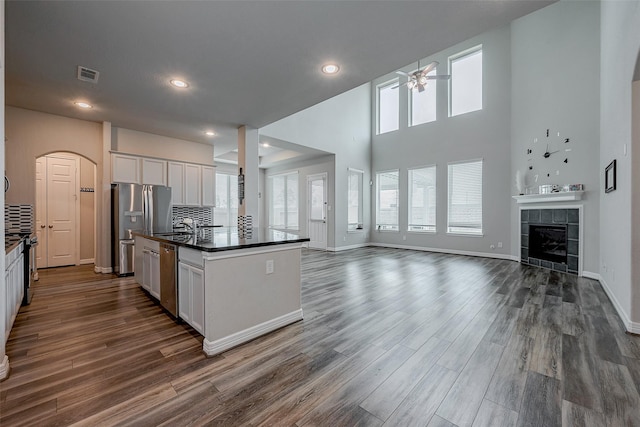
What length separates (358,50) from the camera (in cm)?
279

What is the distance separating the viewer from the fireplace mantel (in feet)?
16.1

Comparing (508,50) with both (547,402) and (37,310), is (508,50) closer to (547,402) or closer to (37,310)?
(547,402)

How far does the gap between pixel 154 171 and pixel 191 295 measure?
4281 mm

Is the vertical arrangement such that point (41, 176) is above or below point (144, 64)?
below

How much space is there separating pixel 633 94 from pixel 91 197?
880cm

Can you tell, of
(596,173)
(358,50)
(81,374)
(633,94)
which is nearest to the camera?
(81,374)

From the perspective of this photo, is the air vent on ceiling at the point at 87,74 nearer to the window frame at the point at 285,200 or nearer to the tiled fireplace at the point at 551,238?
the window frame at the point at 285,200

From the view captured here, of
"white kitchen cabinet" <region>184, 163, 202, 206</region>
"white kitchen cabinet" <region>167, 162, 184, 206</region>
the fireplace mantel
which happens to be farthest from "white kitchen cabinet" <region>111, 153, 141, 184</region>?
the fireplace mantel

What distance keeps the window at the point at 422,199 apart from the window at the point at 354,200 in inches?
59.8

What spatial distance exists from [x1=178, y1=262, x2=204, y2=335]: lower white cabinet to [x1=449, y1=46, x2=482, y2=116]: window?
7.56 meters

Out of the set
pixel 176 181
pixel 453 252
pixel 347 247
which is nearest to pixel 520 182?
pixel 453 252

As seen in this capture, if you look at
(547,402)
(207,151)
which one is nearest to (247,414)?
(547,402)

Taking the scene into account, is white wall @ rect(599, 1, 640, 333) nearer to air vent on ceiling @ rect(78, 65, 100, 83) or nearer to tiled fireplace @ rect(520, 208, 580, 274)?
tiled fireplace @ rect(520, 208, 580, 274)

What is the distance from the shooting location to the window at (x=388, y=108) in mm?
8648
